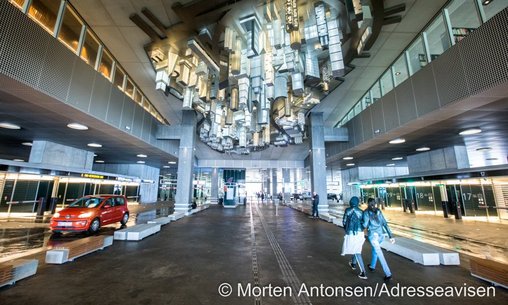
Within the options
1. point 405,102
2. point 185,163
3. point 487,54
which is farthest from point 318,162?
point 487,54

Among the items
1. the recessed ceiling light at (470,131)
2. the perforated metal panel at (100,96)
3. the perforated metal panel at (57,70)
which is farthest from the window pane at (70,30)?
the recessed ceiling light at (470,131)

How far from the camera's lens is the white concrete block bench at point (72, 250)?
194 inches

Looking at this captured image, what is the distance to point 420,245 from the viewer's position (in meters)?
5.89

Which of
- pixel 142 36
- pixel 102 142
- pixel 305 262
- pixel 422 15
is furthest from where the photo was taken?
pixel 102 142

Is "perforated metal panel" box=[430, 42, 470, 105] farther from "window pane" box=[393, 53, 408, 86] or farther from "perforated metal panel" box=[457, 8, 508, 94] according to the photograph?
"window pane" box=[393, 53, 408, 86]

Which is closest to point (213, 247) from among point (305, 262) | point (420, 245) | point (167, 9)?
point (305, 262)

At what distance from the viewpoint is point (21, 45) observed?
5480 mm

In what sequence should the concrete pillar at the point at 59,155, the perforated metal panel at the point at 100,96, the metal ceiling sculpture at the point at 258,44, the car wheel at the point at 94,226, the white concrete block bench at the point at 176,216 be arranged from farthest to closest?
the concrete pillar at the point at 59,155, the white concrete block bench at the point at 176,216, the car wheel at the point at 94,226, the perforated metal panel at the point at 100,96, the metal ceiling sculpture at the point at 258,44

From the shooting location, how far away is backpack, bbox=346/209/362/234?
4461 mm

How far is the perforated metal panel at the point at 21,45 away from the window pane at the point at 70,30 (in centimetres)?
102

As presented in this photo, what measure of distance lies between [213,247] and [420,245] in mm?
6176

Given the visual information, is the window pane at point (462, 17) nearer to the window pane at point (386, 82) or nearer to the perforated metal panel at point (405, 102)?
the perforated metal panel at point (405, 102)

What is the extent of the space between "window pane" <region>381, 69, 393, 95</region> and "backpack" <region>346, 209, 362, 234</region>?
28.7ft

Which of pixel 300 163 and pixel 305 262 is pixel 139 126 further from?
pixel 300 163
